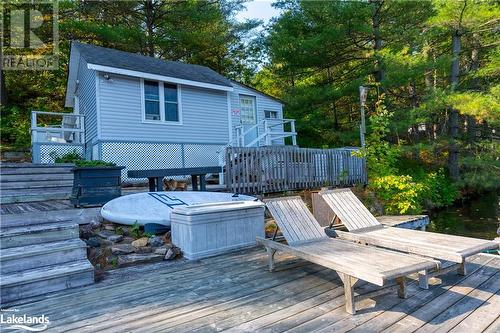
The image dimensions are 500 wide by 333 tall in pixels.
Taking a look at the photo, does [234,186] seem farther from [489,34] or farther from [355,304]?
[489,34]

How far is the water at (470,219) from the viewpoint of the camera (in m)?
8.92

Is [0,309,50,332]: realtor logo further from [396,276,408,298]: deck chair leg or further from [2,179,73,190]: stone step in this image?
[2,179,73,190]: stone step

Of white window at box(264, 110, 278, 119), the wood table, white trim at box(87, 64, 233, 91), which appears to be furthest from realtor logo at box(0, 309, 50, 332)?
white window at box(264, 110, 278, 119)

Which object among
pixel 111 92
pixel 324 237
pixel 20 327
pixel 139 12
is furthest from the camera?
pixel 139 12

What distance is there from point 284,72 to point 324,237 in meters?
13.5

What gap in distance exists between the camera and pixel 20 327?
2584 millimetres

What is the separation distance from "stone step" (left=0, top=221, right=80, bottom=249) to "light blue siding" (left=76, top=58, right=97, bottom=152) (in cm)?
659

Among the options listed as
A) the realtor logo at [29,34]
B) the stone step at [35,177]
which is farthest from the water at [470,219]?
the realtor logo at [29,34]

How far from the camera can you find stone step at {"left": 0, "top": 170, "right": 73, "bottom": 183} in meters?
6.50

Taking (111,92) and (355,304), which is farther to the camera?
(111,92)

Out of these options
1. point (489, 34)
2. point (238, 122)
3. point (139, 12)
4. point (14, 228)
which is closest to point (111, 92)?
point (238, 122)

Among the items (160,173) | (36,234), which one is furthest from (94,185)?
(36,234)

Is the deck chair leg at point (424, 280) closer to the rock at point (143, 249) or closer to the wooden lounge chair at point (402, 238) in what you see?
the wooden lounge chair at point (402, 238)

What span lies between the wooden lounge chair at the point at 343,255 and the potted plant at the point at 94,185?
11.2ft
